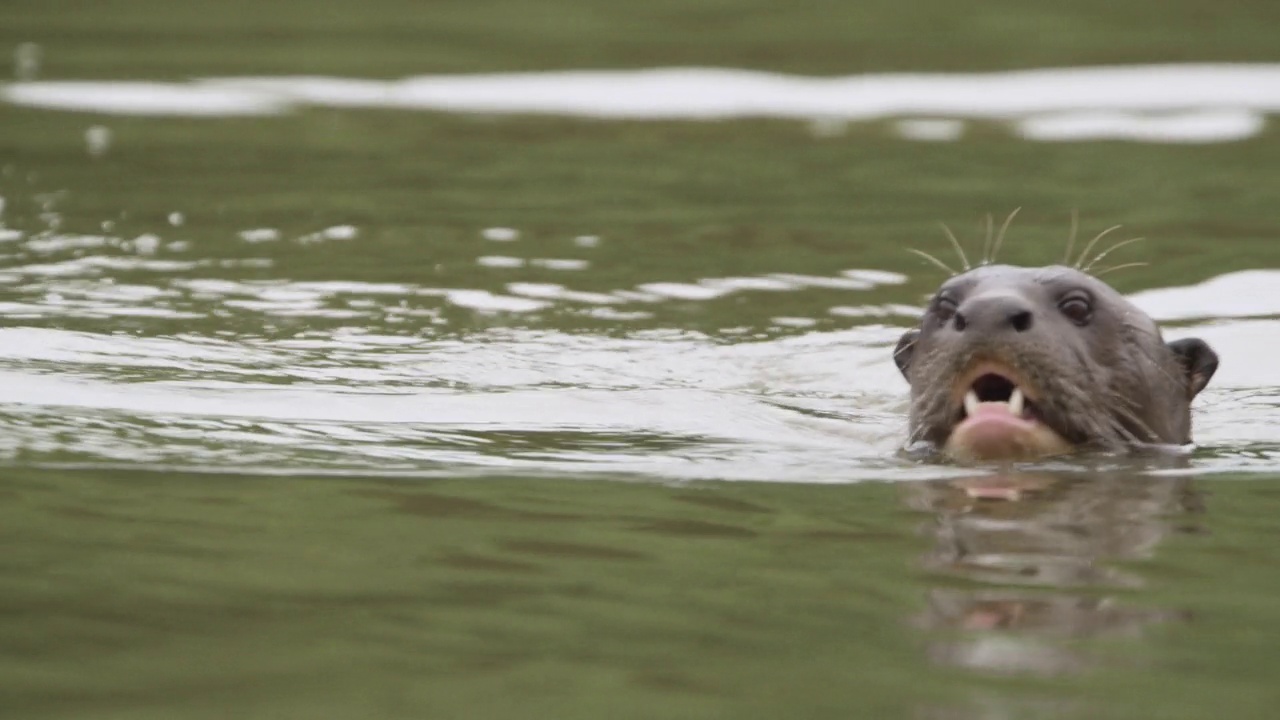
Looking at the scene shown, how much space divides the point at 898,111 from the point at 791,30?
353 centimetres

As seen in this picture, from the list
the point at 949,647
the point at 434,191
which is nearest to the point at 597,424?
the point at 949,647

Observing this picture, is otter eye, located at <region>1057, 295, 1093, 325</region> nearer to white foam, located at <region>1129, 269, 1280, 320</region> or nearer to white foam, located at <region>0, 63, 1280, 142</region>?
white foam, located at <region>1129, 269, 1280, 320</region>

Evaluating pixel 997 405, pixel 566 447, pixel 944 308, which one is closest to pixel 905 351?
pixel 944 308

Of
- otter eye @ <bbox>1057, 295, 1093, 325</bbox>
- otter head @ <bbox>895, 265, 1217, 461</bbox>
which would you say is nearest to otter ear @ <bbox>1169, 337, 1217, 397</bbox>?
otter head @ <bbox>895, 265, 1217, 461</bbox>

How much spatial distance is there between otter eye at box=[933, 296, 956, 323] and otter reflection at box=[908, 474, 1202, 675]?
59cm

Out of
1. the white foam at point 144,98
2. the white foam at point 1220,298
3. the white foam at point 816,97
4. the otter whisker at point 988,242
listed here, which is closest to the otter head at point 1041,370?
the otter whisker at point 988,242

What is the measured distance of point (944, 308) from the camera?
22.4 feet

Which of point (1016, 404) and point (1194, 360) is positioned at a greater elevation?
point (1194, 360)

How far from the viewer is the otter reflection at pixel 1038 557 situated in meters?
4.43

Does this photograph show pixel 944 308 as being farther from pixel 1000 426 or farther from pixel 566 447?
pixel 566 447

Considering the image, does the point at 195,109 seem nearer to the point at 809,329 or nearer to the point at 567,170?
the point at 567,170

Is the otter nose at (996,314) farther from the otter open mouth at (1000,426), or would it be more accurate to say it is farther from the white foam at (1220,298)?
the white foam at (1220,298)

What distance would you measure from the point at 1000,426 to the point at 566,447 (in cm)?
131

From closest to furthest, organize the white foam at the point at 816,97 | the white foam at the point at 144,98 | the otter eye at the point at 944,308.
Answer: the otter eye at the point at 944,308 < the white foam at the point at 816,97 < the white foam at the point at 144,98
